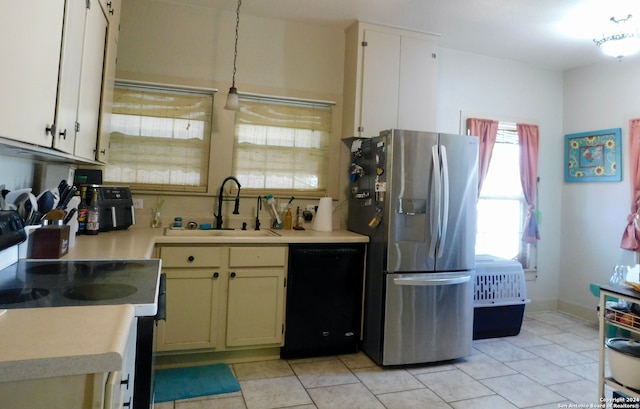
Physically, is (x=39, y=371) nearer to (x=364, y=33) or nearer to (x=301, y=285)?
(x=301, y=285)

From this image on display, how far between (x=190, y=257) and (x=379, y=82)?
212 centimetres

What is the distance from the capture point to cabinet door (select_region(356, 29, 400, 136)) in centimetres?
328

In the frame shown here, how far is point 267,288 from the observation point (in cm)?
277

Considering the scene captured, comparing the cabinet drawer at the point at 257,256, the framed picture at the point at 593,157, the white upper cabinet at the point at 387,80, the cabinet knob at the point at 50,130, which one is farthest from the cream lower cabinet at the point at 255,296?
the framed picture at the point at 593,157

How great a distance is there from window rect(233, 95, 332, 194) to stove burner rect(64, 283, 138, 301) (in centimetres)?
206

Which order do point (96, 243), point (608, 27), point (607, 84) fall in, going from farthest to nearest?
point (607, 84) → point (608, 27) → point (96, 243)

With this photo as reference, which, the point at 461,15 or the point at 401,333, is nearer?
the point at 401,333

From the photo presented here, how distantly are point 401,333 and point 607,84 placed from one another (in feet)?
11.2

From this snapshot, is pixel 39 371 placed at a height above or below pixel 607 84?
below

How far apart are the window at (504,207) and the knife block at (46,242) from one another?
3.74m

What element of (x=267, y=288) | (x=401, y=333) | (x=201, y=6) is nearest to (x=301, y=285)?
(x=267, y=288)

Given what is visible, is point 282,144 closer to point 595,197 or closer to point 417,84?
point 417,84

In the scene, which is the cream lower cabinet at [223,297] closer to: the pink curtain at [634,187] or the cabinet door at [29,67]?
the cabinet door at [29,67]

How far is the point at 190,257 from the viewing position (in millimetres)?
2592
